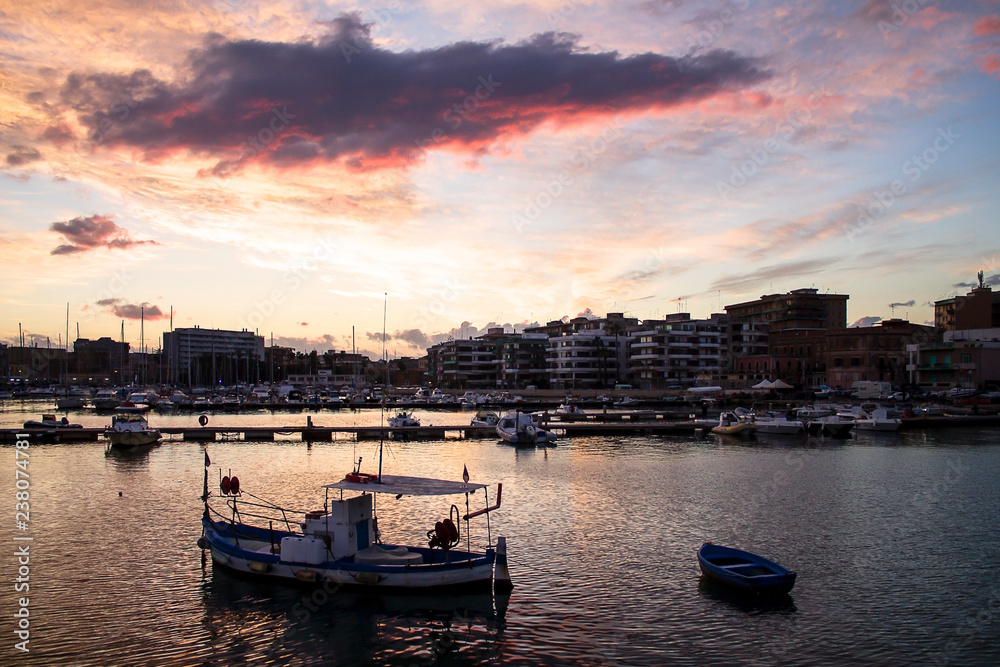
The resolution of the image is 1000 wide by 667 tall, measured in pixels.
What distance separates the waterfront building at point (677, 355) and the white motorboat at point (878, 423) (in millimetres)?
58570

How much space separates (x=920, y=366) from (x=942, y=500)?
93.6 m

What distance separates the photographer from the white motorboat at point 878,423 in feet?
244

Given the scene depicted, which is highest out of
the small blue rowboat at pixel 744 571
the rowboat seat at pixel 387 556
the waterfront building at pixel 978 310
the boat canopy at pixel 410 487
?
the waterfront building at pixel 978 310

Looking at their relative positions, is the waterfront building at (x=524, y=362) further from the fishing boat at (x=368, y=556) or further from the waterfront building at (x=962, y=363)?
the fishing boat at (x=368, y=556)

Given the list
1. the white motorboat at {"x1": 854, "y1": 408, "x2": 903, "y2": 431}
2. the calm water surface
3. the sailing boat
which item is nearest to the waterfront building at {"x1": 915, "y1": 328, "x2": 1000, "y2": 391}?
the white motorboat at {"x1": 854, "y1": 408, "x2": 903, "y2": 431}

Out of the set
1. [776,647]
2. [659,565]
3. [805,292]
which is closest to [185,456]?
[659,565]

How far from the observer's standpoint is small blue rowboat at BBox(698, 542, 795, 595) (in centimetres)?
2148

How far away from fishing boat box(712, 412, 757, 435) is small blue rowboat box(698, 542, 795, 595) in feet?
167

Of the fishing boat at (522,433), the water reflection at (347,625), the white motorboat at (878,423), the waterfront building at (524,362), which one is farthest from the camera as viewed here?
the waterfront building at (524,362)

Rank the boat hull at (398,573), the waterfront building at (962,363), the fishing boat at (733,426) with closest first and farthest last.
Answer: the boat hull at (398,573) → the fishing boat at (733,426) → the waterfront building at (962,363)

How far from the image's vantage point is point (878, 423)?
7481 cm

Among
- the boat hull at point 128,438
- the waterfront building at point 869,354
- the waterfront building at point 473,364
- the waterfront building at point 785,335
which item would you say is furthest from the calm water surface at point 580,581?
the waterfront building at point 473,364

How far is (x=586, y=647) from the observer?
1809 centimetres

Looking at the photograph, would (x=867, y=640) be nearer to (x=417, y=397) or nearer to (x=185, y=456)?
(x=185, y=456)
